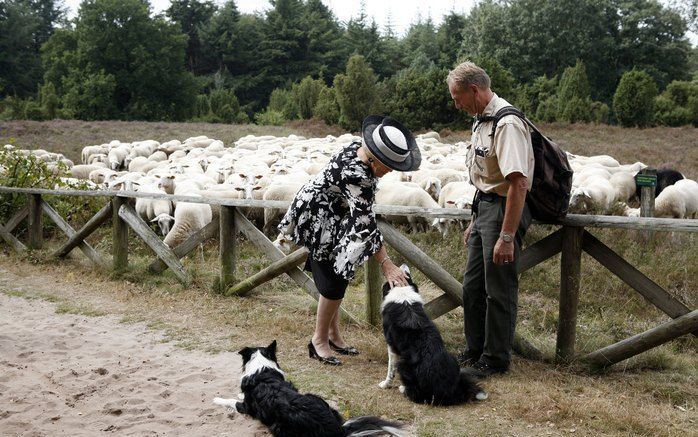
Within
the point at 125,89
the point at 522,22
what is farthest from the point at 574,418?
the point at 125,89

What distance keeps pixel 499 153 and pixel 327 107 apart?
125 feet

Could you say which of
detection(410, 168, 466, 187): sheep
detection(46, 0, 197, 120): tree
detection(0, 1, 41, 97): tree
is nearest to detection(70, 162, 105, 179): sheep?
detection(410, 168, 466, 187): sheep

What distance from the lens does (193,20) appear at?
71.8 metres

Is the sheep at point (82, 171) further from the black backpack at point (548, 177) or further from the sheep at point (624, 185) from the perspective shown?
the black backpack at point (548, 177)

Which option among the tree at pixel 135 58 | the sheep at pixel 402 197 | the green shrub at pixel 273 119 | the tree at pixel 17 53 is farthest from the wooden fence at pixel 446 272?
the tree at pixel 17 53

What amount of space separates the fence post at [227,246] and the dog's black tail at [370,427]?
12.5 ft

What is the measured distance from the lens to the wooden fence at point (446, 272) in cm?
435

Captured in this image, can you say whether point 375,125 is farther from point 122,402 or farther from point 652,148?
point 652,148


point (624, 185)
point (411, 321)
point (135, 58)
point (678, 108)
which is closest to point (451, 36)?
point (135, 58)

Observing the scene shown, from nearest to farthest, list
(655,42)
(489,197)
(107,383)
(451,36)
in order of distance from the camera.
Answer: (489,197) → (107,383) → (655,42) → (451,36)

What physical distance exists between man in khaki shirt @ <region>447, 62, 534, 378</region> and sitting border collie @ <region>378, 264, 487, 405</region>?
42cm

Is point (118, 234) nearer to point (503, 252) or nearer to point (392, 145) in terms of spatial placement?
point (392, 145)

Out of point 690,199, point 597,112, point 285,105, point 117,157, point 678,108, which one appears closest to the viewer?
point 690,199

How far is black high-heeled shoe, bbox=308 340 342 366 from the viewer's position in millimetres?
4973
